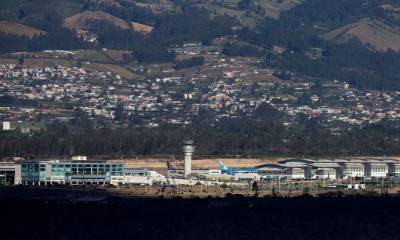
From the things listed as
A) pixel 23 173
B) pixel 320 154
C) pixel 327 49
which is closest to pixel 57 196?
pixel 23 173

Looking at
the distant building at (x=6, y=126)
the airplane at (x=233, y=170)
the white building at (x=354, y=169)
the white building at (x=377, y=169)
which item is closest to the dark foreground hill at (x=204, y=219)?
the airplane at (x=233, y=170)

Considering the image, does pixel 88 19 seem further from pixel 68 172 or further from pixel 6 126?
pixel 68 172

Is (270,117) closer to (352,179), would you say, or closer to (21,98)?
(21,98)

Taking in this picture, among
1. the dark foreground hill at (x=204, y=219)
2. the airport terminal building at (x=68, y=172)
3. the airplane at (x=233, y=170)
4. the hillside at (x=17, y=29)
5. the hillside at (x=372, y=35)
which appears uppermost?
the hillside at (x=372, y=35)

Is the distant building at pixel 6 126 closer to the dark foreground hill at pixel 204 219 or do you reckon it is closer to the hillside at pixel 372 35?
the dark foreground hill at pixel 204 219

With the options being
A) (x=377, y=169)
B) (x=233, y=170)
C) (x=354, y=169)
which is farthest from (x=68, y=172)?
(x=377, y=169)

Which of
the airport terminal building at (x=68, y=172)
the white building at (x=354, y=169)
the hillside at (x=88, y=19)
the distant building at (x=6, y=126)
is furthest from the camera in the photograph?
the hillside at (x=88, y=19)

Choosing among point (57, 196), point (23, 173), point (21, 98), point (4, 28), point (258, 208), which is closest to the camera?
point (258, 208)
